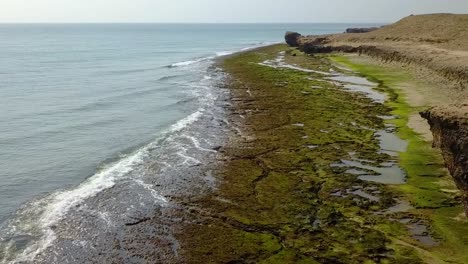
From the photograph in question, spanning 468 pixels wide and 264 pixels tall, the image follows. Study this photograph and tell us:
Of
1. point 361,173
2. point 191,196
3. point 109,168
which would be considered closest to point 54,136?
point 109,168

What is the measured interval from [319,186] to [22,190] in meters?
12.4

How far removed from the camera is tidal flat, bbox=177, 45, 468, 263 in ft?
43.1

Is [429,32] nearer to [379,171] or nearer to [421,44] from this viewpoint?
[421,44]

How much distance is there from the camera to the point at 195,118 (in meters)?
31.5

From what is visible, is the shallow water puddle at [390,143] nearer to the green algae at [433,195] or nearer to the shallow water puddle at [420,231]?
the green algae at [433,195]

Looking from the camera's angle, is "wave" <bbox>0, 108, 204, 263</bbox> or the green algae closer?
the green algae

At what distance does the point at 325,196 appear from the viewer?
16812 millimetres

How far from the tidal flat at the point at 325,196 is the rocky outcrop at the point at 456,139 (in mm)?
1240

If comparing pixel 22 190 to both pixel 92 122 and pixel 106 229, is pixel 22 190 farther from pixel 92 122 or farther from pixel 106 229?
pixel 92 122

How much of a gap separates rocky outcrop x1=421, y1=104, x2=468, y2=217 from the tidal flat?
4.07 ft

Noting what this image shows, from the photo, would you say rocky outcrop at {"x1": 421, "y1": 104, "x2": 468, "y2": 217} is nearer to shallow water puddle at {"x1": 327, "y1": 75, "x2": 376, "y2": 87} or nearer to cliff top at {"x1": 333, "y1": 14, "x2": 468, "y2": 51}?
shallow water puddle at {"x1": 327, "y1": 75, "x2": 376, "y2": 87}

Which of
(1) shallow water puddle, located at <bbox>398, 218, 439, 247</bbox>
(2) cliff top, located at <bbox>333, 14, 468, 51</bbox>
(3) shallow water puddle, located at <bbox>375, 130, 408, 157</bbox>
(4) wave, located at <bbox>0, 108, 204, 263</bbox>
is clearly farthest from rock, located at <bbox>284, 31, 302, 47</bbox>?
(1) shallow water puddle, located at <bbox>398, 218, 439, 247</bbox>

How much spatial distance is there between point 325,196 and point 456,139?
4.96 meters

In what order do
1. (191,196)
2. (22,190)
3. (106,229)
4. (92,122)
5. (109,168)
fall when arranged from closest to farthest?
1. (106,229)
2. (191,196)
3. (22,190)
4. (109,168)
5. (92,122)
